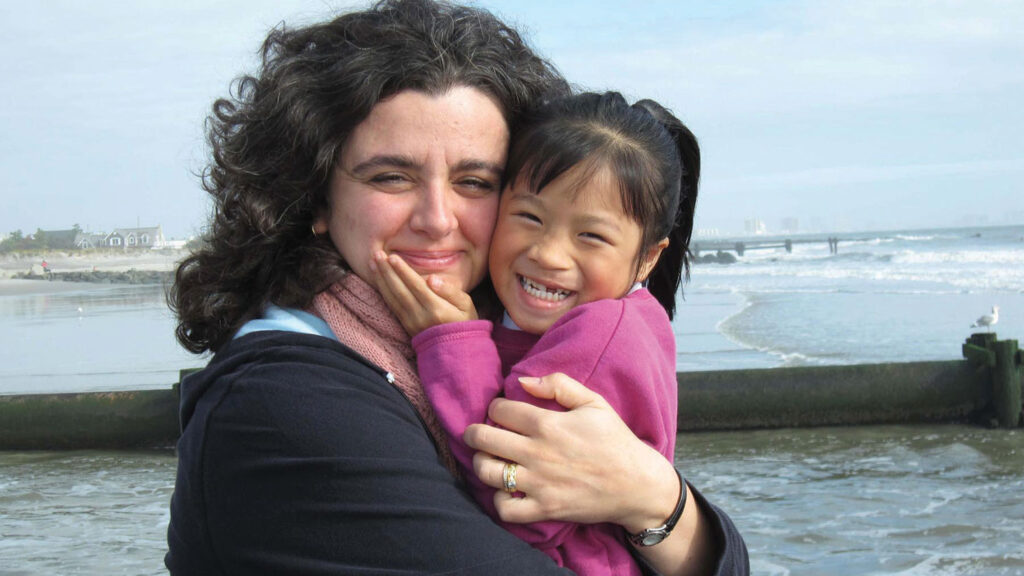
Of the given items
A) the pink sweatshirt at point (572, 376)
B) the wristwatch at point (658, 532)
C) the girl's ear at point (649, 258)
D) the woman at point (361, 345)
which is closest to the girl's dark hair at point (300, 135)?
the woman at point (361, 345)

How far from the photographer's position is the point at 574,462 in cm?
191

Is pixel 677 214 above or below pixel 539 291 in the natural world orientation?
above

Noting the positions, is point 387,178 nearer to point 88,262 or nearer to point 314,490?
point 314,490

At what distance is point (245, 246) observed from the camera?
221cm

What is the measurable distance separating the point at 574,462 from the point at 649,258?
32.2 inches

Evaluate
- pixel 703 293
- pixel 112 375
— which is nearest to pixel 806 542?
pixel 112 375

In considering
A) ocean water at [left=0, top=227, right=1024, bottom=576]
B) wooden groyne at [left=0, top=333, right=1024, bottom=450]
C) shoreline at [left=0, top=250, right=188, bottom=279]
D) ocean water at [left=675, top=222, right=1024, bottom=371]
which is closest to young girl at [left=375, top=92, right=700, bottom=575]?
ocean water at [left=0, top=227, right=1024, bottom=576]

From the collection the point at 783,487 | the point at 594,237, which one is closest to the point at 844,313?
the point at 783,487

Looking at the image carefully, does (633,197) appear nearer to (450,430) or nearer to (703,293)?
(450,430)

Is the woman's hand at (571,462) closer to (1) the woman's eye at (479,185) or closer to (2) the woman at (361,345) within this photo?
(2) the woman at (361,345)

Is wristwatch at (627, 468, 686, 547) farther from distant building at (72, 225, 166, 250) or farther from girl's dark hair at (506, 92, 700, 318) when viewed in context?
distant building at (72, 225, 166, 250)

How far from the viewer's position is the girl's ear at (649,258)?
8.32 feet

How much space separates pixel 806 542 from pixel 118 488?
176 inches

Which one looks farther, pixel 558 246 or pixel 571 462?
pixel 558 246
